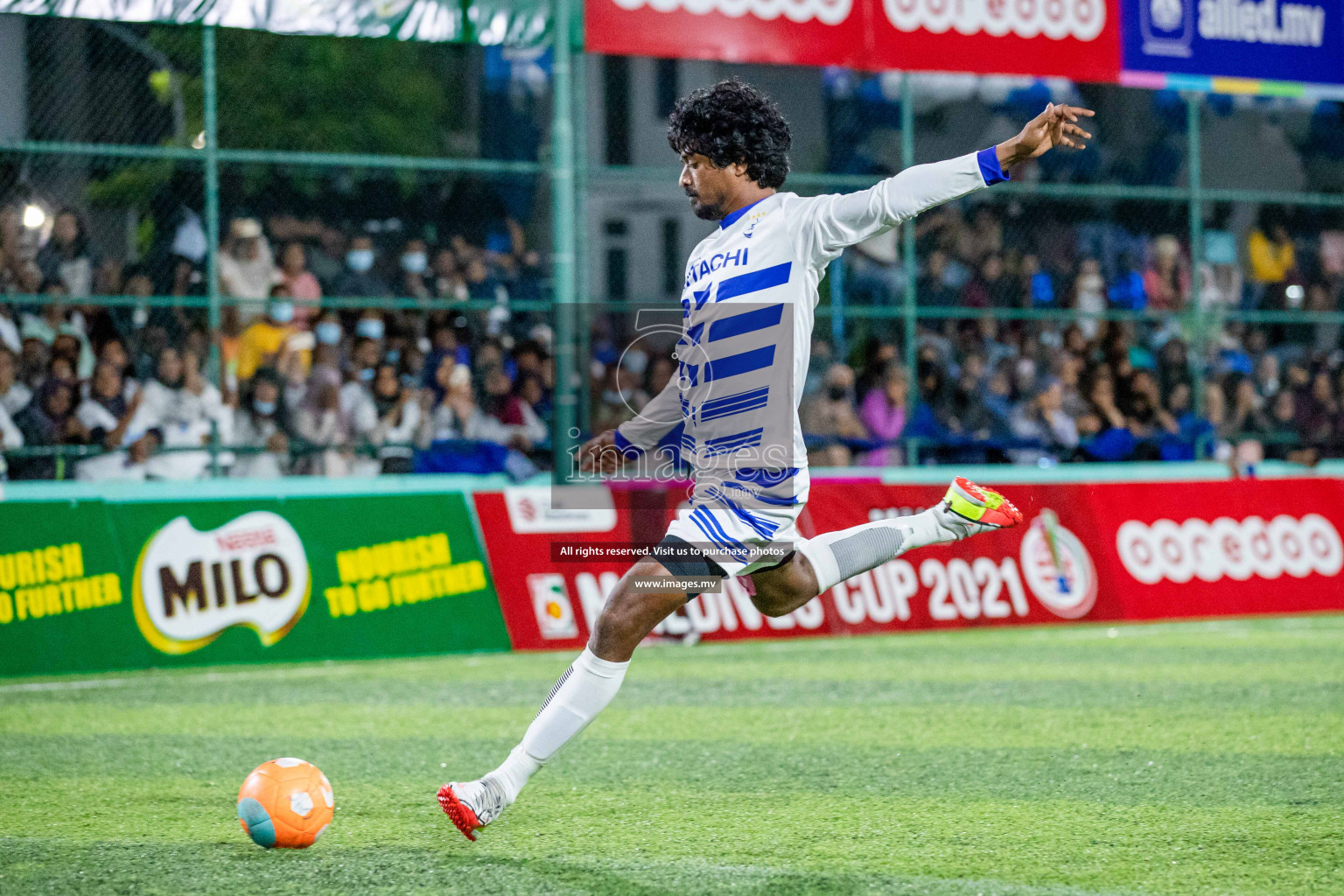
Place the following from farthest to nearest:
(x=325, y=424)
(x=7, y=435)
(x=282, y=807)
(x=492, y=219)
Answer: (x=492, y=219), (x=325, y=424), (x=7, y=435), (x=282, y=807)

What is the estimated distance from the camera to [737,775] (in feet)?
20.6

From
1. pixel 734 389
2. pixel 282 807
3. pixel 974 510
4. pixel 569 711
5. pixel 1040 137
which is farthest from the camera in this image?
pixel 974 510

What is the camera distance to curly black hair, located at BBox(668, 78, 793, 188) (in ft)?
16.5

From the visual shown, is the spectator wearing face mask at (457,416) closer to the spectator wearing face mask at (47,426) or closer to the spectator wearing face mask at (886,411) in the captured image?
the spectator wearing face mask at (47,426)

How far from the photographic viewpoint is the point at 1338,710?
25.6 ft

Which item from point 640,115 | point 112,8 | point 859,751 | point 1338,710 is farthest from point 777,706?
point 640,115

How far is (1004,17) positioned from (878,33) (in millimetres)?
1263

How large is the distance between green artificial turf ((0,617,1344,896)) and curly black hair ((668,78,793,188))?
2197mm

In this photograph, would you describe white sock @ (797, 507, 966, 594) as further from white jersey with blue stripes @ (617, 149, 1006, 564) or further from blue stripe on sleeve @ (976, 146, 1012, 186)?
blue stripe on sleeve @ (976, 146, 1012, 186)

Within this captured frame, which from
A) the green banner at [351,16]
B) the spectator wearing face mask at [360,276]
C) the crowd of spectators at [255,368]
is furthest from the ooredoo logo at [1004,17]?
the spectator wearing face mask at [360,276]

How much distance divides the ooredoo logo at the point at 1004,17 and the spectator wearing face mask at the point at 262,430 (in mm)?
6167

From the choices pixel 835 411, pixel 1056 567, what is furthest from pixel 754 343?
pixel 835 411

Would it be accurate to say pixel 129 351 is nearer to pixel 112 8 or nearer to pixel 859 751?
pixel 112 8

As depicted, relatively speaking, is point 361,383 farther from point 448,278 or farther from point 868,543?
point 868,543
